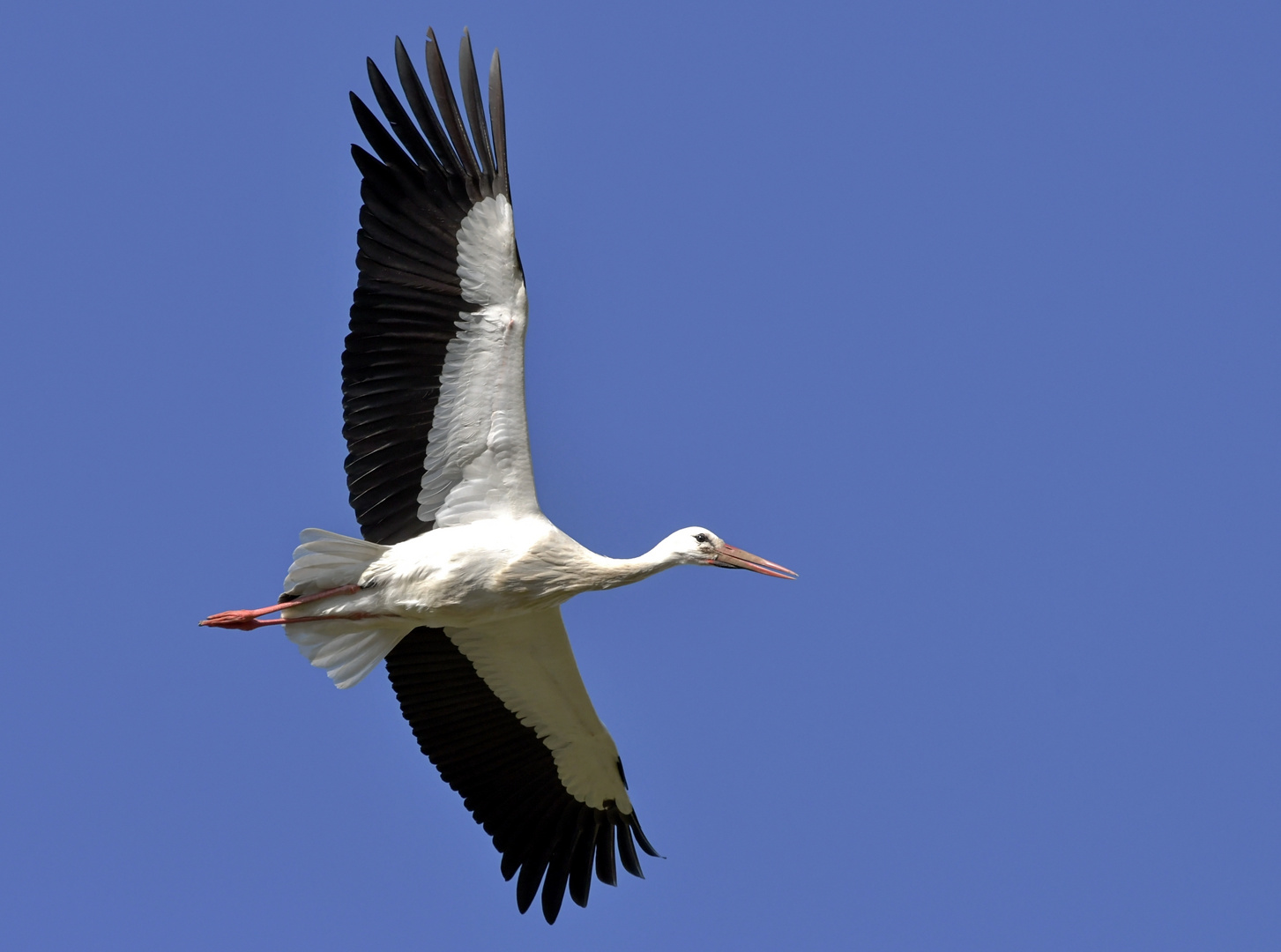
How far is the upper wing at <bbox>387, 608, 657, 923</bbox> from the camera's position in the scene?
35.3ft

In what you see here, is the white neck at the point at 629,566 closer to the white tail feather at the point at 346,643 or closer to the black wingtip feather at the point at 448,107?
the white tail feather at the point at 346,643

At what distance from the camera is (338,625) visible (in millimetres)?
10008

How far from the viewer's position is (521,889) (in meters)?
11.1

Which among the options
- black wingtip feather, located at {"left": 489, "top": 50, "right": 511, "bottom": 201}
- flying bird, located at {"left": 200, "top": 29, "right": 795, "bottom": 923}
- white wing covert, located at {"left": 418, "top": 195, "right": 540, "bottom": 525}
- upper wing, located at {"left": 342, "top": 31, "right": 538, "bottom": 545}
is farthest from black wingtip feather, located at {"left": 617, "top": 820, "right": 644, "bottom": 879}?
black wingtip feather, located at {"left": 489, "top": 50, "right": 511, "bottom": 201}

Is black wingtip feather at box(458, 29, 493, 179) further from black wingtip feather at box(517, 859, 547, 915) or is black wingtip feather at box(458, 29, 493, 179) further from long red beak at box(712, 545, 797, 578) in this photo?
black wingtip feather at box(517, 859, 547, 915)

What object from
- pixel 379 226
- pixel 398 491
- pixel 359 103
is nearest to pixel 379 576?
pixel 398 491

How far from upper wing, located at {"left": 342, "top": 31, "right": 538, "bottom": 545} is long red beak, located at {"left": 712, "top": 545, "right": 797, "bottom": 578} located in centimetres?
134

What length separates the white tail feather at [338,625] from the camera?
9.70m

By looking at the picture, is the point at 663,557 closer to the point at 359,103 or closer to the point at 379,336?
the point at 379,336

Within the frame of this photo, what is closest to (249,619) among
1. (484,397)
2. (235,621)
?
(235,621)

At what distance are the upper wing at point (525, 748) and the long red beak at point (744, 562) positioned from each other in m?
1.05

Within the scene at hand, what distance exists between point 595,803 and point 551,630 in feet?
4.31

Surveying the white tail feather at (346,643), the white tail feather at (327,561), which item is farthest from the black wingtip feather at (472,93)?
the white tail feather at (346,643)

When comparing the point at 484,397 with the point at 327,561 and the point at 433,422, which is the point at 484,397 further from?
the point at 327,561
